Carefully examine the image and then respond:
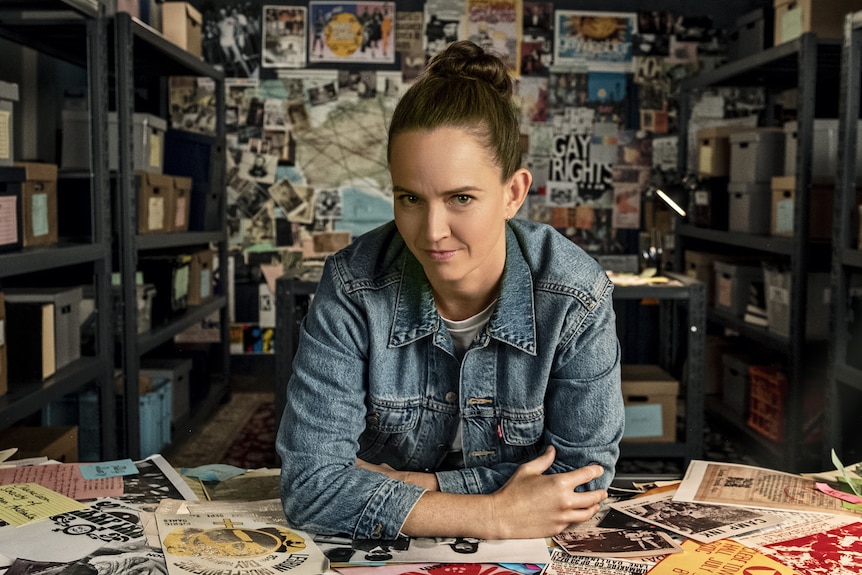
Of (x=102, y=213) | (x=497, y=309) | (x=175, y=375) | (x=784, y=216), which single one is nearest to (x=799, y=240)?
(x=784, y=216)

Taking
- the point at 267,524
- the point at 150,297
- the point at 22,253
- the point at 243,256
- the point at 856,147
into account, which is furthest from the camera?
the point at 243,256

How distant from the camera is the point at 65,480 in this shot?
126cm

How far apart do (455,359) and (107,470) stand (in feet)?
1.82

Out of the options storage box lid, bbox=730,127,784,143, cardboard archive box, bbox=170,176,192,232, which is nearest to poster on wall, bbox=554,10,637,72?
storage box lid, bbox=730,127,784,143

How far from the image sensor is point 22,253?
7.23 ft

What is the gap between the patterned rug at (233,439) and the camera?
127 inches

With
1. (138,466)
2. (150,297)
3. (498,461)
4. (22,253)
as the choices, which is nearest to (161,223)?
(150,297)

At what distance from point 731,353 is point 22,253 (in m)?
2.84

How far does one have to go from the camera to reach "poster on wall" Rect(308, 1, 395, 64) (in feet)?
14.9

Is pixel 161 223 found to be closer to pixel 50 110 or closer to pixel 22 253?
pixel 50 110

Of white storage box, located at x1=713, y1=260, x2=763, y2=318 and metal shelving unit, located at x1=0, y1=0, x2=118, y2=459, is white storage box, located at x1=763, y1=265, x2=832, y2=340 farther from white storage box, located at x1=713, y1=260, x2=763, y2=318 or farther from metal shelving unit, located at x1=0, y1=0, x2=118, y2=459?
metal shelving unit, located at x1=0, y1=0, x2=118, y2=459

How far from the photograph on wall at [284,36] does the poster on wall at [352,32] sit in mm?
55

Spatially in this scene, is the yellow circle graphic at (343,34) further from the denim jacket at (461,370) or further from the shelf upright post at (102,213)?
the denim jacket at (461,370)

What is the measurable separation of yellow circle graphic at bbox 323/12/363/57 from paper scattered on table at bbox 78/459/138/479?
358 cm
